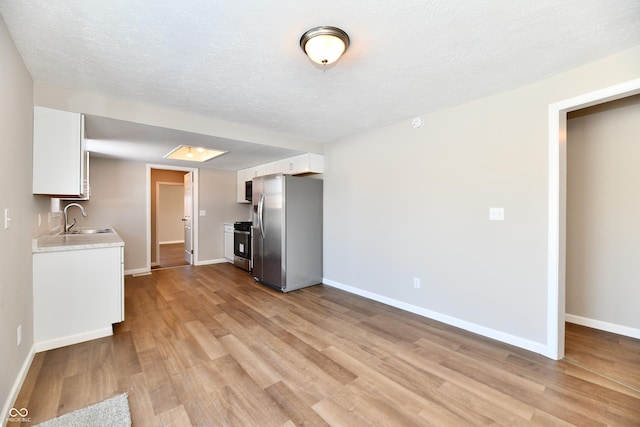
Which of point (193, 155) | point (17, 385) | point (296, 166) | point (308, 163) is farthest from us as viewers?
point (193, 155)

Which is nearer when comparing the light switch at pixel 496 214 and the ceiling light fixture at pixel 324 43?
the ceiling light fixture at pixel 324 43

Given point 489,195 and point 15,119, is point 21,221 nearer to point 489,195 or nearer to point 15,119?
point 15,119

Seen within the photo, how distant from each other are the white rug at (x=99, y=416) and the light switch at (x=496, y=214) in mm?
3134

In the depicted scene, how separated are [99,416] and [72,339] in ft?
4.13

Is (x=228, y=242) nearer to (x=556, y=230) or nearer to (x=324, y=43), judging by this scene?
(x=324, y=43)

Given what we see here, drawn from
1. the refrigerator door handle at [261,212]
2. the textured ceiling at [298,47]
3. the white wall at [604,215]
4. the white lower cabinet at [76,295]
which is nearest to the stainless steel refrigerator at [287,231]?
the refrigerator door handle at [261,212]

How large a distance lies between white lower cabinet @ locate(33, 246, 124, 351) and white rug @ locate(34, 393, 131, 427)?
111cm

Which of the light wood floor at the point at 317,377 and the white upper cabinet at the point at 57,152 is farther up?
the white upper cabinet at the point at 57,152

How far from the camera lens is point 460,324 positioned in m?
2.75

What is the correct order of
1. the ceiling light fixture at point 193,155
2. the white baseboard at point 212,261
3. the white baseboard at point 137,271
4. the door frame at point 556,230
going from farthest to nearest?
the white baseboard at point 212,261
the white baseboard at point 137,271
the ceiling light fixture at point 193,155
the door frame at point 556,230

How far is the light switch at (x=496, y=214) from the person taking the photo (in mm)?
2469

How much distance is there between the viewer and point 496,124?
2484 mm

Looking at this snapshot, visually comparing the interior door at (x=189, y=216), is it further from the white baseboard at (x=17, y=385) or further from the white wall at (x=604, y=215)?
the white wall at (x=604, y=215)

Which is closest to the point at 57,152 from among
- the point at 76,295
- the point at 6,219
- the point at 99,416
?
the point at 6,219
